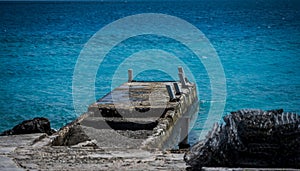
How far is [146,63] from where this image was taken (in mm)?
44656

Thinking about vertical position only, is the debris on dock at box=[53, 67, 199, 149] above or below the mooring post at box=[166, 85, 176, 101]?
below

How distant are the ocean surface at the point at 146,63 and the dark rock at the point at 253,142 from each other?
14084mm

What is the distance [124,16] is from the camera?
102125 millimetres

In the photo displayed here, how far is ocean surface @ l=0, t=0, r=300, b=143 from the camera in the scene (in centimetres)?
2927

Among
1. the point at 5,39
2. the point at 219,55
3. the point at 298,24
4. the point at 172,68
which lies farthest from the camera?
the point at 298,24

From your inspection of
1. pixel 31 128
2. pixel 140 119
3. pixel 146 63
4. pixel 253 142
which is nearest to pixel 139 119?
pixel 140 119

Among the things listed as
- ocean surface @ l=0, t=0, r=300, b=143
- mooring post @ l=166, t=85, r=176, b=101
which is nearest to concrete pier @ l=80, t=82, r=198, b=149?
mooring post @ l=166, t=85, r=176, b=101

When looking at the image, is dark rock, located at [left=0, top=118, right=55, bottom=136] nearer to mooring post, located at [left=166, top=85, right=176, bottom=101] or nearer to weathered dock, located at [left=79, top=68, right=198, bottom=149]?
weathered dock, located at [left=79, top=68, right=198, bottom=149]

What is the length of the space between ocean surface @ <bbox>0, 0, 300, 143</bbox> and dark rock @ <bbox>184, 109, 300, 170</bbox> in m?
14.1

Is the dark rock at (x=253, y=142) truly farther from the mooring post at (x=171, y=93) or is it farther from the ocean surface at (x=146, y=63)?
the ocean surface at (x=146, y=63)

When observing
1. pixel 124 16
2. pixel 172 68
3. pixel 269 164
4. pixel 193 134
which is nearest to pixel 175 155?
pixel 269 164

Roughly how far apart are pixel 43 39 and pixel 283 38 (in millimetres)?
26589

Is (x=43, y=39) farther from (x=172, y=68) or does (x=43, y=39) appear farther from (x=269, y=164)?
(x=269, y=164)

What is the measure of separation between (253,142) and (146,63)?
38.9 m
